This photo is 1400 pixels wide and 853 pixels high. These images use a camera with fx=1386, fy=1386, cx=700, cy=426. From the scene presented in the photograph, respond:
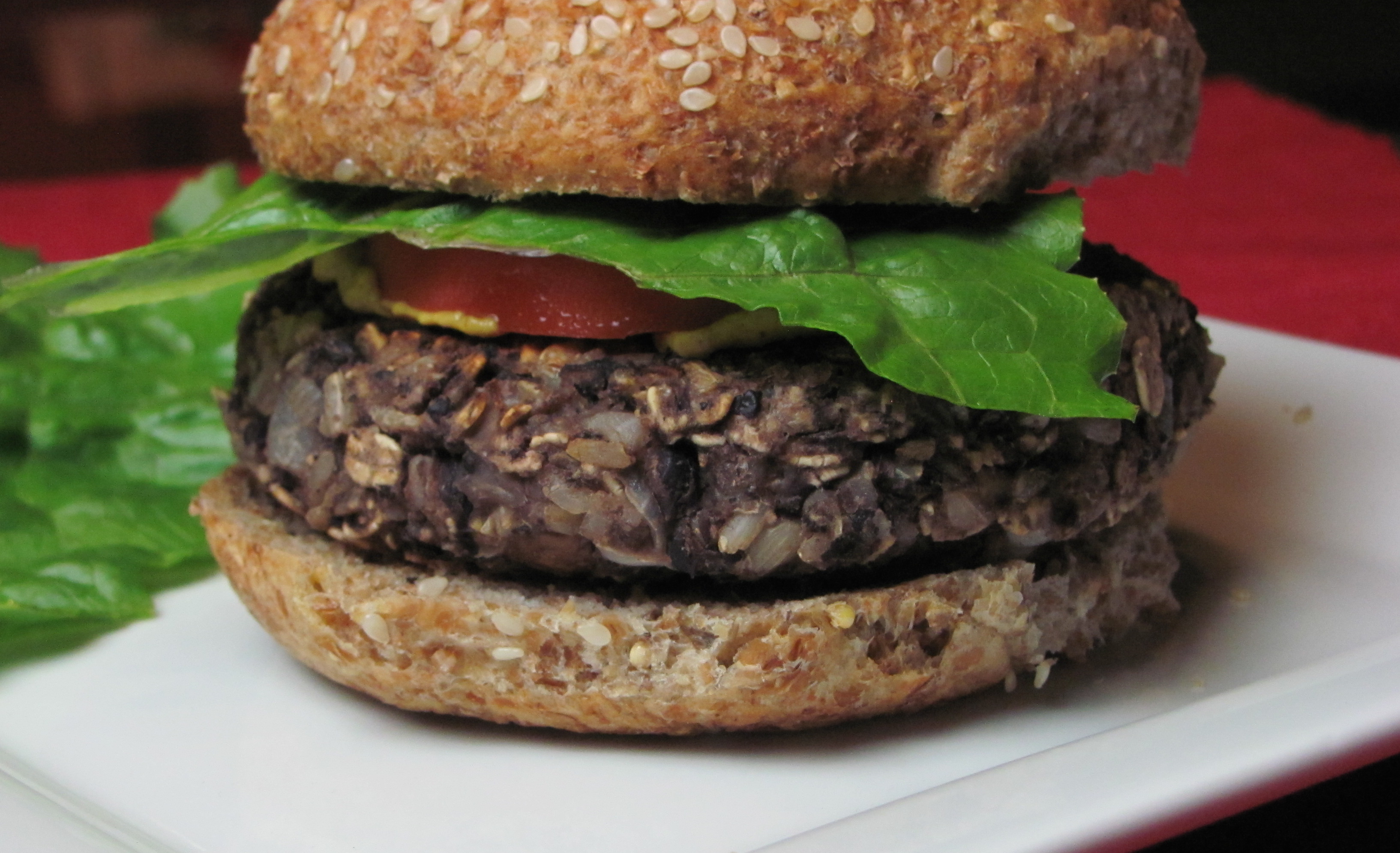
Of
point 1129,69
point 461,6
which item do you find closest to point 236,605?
point 461,6

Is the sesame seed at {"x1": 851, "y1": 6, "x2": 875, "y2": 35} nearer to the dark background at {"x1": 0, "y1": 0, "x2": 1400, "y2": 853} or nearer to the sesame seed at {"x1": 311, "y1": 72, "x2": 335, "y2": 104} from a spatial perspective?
the sesame seed at {"x1": 311, "y1": 72, "x2": 335, "y2": 104}

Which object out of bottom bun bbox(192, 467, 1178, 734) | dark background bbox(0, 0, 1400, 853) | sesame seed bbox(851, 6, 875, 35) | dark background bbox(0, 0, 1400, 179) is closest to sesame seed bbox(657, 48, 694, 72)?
sesame seed bbox(851, 6, 875, 35)

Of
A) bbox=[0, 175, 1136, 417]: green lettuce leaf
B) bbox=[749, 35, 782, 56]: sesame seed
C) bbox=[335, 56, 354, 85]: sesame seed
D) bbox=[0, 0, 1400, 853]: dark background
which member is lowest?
bbox=[0, 0, 1400, 853]: dark background

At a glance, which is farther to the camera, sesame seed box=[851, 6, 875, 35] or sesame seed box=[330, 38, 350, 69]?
sesame seed box=[330, 38, 350, 69]

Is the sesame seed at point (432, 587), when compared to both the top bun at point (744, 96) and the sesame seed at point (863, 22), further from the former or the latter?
the sesame seed at point (863, 22)

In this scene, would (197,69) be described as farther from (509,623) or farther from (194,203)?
(509,623)
